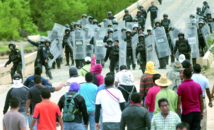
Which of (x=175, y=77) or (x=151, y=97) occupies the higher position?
(x=175, y=77)

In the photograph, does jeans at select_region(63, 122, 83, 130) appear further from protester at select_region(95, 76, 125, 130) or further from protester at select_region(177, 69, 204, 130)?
protester at select_region(177, 69, 204, 130)

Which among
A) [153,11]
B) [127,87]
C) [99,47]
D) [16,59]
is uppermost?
[153,11]

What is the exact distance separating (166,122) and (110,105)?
141cm

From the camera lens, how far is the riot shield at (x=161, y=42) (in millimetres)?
20891

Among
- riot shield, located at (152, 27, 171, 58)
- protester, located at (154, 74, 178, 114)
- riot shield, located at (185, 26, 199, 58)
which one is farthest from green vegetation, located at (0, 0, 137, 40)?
protester, located at (154, 74, 178, 114)

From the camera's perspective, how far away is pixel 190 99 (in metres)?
9.32

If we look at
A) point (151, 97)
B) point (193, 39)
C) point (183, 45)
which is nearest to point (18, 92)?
point (151, 97)

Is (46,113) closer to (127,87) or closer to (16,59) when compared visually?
(127,87)

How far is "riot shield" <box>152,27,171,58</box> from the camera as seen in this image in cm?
2089

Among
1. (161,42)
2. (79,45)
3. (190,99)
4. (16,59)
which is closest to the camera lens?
(190,99)

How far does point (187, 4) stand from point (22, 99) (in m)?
29.5

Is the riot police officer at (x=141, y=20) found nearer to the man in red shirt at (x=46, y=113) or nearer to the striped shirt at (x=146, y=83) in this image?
the striped shirt at (x=146, y=83)

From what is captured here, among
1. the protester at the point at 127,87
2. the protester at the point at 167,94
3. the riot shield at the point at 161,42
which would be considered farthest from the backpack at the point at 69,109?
the riot shield at the point at 161,42

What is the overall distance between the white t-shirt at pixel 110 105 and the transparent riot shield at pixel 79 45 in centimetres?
1306
